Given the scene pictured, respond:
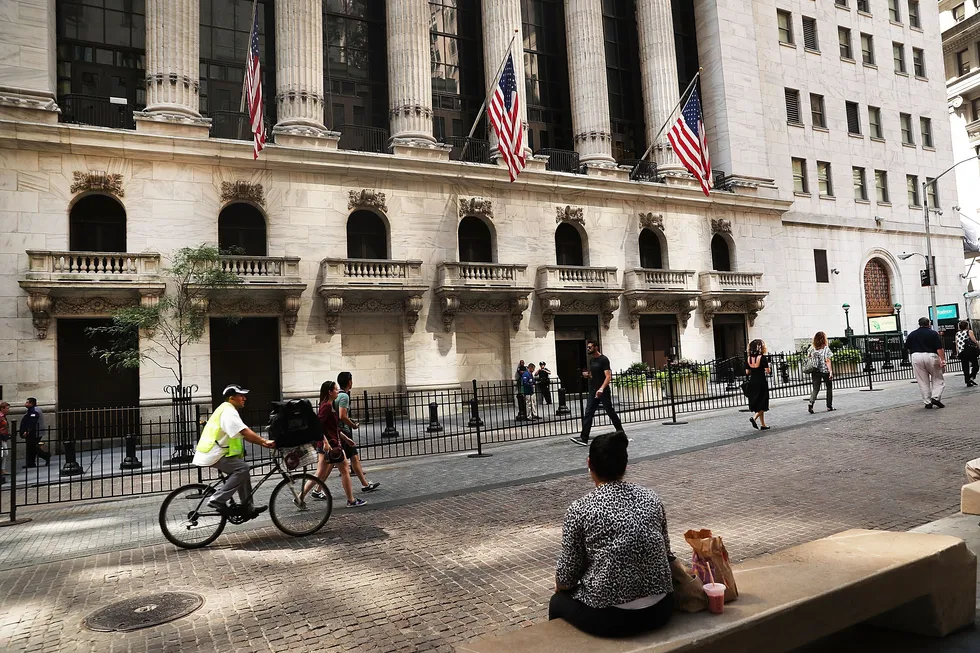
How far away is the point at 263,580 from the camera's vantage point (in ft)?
20.4

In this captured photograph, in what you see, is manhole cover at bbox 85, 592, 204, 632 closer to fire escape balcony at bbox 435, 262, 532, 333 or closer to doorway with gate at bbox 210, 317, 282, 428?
doorway with gate at bbox 210, 317, 282, 428

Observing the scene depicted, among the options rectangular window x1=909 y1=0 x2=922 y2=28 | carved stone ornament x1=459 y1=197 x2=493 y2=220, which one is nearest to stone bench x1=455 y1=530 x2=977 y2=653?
carved stone ornament x1=459 y1=197 x2=493 y2=220

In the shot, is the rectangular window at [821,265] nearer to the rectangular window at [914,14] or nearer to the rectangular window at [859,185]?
the rectangular window at [859,185]

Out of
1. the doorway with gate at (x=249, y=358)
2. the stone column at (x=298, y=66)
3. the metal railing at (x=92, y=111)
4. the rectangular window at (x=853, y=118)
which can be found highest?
the rectangular window at (x=853, y=118)

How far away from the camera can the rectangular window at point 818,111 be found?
131 feet

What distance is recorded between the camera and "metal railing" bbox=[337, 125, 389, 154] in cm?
2775

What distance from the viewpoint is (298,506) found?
8.14 meters

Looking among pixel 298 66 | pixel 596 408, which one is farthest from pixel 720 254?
pixel 596 408

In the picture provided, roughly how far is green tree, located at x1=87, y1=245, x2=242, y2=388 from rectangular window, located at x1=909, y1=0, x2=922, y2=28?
50.6 metres

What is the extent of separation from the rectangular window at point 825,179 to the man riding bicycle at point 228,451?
41.1 metres

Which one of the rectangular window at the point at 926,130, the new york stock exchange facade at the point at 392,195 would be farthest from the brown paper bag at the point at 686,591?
the rectangular window at the point at 926,130

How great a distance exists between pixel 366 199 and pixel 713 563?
24202mm

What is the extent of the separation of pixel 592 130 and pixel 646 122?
5.02 m

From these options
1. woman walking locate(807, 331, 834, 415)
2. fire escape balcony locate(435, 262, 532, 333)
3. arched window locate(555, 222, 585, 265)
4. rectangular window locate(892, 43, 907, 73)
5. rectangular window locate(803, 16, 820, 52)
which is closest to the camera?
Result: woman walking locate(807, 331, 834, 415)
